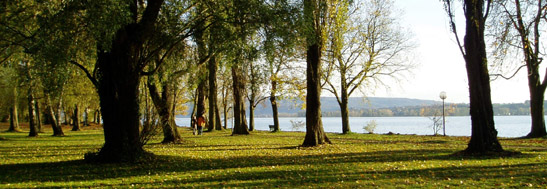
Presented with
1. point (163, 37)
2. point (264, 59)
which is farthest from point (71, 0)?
point (264, 59)

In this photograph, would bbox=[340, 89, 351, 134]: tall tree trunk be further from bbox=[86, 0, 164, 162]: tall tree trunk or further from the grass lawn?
bbox=[86, 0, 164, 162]: tall tree trunk

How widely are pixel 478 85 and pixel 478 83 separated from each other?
7 cm

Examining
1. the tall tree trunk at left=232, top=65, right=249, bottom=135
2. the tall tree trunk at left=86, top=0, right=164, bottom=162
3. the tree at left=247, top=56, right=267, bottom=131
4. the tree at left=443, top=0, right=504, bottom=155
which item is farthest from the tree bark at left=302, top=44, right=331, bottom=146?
the tall tree trunk at left=232, top=65, right=249, bottom=135

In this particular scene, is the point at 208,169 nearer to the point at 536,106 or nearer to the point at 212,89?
the point at 536,106

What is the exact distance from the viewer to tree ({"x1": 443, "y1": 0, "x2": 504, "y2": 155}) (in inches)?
540

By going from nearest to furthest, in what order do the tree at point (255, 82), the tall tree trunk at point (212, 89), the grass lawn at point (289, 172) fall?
the grass lawn at point (289, 172) < the tree at point (255, 82) < the tall tree trunk at point (212, 89)

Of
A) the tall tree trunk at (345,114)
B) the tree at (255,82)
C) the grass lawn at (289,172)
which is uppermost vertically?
the tree at (255,82)

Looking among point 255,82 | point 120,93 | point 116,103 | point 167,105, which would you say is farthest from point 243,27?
point 255,82

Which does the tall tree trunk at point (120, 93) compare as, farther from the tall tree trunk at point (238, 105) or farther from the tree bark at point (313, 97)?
the tall tree trunk at point (238, 105)

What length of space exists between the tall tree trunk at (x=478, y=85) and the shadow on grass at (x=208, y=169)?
1.32m

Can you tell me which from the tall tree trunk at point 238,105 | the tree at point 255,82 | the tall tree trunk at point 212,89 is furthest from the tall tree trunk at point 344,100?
the tall tree trunk at point 212,89

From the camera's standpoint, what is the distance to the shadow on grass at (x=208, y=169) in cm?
954

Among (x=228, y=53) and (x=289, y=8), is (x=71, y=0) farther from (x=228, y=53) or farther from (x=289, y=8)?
(x=289, y=8)

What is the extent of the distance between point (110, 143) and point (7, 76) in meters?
36.2
